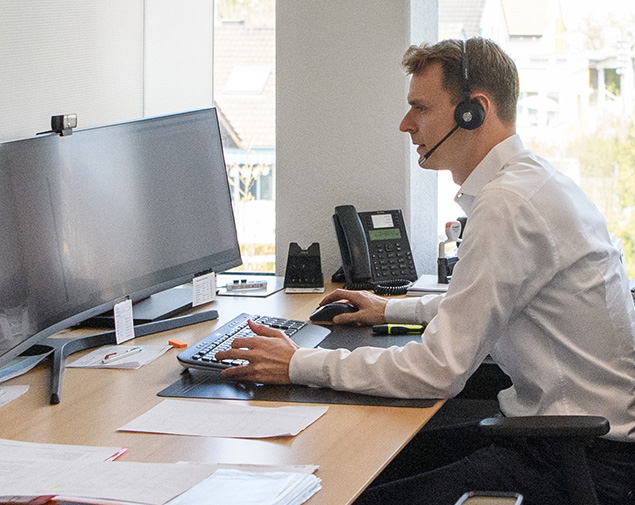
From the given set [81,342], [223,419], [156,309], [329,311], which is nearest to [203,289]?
[156,309]

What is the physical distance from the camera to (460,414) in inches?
82.3

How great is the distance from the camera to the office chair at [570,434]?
1222 mm

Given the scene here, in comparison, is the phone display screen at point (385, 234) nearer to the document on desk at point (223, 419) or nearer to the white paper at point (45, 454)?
the document on desk at point (223, 419)

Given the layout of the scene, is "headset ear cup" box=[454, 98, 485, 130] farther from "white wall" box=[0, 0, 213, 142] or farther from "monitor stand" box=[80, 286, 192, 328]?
"white wall" box=[0, 0, 213, 142]

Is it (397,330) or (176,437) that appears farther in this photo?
(397,330)

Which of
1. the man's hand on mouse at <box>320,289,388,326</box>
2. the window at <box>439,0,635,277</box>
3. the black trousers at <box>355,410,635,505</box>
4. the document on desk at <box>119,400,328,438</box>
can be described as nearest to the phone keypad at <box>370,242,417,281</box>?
the man's hand on mouse at <box>320,289,388,326</box>

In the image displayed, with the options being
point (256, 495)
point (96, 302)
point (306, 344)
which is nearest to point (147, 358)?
point (96, 302)

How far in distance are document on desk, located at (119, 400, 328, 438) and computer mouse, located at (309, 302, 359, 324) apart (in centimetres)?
62

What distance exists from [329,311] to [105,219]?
1.84 ft

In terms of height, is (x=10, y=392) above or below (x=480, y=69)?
below

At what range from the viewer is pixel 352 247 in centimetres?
239

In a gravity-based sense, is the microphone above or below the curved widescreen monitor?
above

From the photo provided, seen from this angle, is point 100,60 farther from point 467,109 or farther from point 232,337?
point 467,109

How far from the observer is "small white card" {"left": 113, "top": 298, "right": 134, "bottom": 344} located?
174 centimetres
